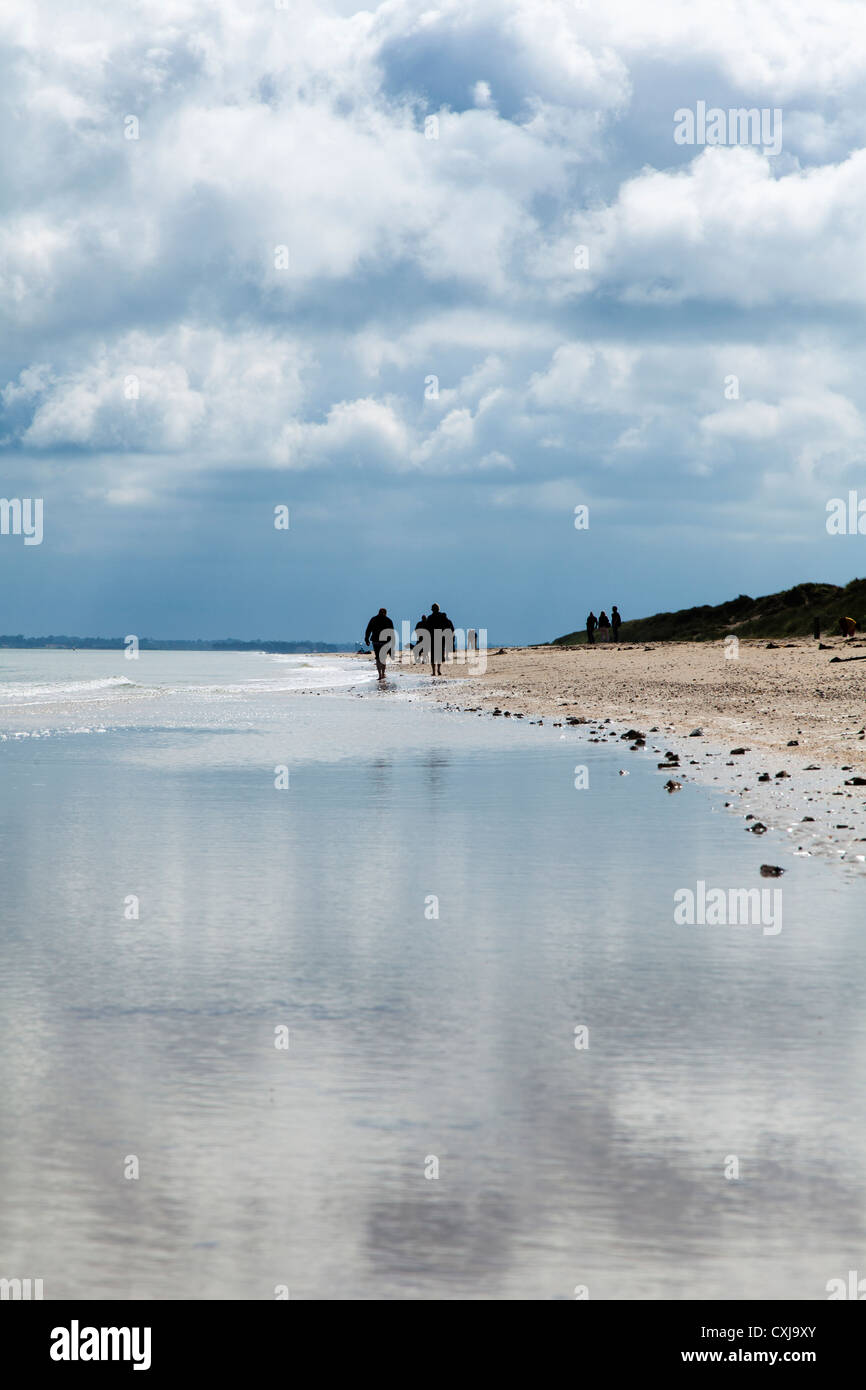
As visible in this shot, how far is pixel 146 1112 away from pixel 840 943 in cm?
485

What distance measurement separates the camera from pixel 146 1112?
5.88m

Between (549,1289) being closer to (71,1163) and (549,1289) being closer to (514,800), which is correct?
(71,1163)

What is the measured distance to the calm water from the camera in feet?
15.2

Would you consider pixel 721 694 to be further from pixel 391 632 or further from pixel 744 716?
pixel 391 632

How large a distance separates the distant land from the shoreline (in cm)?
2736

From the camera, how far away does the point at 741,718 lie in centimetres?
2938

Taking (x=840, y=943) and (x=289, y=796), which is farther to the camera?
(x=289, y=796)

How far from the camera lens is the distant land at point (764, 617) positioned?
3485 inches

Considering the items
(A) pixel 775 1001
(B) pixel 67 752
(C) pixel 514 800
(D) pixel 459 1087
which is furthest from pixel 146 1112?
(B) pixel 67 752

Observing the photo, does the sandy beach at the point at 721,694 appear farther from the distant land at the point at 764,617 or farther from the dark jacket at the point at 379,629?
the distant land at the point at 764,617

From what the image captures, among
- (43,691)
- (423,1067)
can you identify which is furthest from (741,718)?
(43,691)

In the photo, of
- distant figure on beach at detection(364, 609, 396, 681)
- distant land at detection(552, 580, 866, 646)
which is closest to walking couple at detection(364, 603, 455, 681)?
distant figure on beach at detection(364, 609, 396, 681)

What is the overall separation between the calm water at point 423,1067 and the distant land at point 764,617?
228ft
